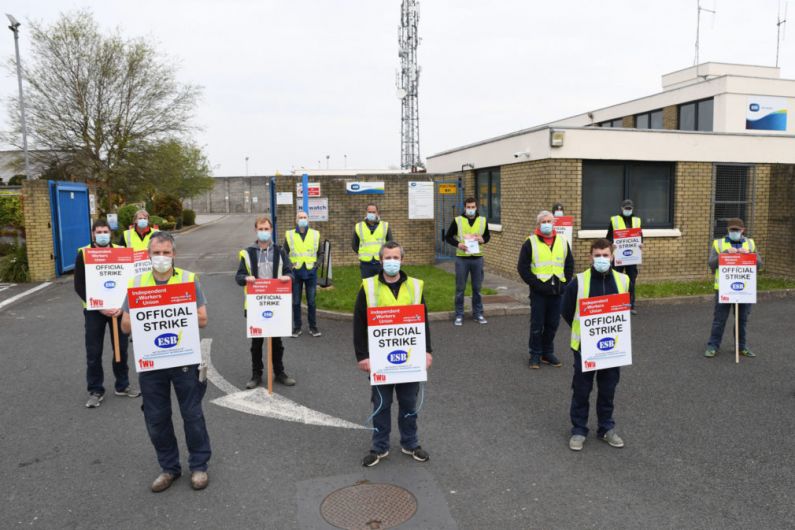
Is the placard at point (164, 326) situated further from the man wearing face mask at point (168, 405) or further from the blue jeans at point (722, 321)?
the blue jeans at point (722, 321)

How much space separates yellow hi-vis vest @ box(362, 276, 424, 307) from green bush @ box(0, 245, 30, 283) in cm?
1446

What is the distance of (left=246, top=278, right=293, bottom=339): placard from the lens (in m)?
6.82

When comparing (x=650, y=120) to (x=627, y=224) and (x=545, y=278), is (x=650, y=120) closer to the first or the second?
(x=627, y=224)

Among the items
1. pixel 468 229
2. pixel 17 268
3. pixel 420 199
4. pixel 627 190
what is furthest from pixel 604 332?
pixel 17 268

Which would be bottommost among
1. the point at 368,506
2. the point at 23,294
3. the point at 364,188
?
the point at 368,506

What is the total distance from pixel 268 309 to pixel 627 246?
691cm

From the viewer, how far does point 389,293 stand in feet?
16.4

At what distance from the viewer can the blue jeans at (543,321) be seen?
7.78 m

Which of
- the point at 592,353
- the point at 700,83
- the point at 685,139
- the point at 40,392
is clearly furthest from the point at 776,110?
the point at 40,392

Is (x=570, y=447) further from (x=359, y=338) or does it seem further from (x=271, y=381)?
(x=271, y=381)

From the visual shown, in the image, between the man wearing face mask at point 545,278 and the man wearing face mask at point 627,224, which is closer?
the man wearing face mask at point 545,278

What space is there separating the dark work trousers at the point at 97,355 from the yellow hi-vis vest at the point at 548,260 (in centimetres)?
506

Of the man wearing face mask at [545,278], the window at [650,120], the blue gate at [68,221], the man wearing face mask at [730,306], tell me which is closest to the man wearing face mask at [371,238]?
the man wearing face mask at [545,278]

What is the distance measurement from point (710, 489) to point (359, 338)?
2895 millimetres
